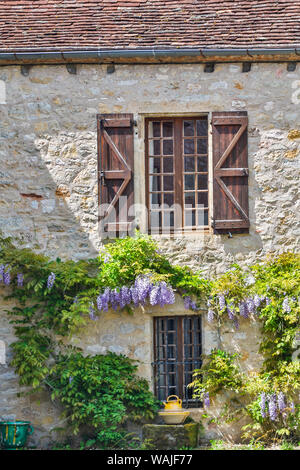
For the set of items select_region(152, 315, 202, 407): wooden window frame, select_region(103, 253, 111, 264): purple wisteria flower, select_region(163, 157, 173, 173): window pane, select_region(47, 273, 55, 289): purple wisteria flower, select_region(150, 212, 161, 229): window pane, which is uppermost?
select_region(163, 157, 173, 173): window pane

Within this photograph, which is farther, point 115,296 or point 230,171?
point 230,171

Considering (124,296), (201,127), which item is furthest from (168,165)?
(124,296)

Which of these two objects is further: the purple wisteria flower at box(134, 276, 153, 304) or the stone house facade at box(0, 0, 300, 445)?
the stone house facade at box(0, 0, 300, 445)

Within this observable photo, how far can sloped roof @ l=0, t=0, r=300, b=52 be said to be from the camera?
1020cm

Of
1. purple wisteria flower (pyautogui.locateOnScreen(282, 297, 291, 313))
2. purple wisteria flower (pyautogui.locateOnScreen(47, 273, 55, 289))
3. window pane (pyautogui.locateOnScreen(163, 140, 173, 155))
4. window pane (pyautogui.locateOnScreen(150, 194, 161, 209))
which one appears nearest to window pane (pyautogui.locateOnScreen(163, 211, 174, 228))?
window pane (pyautogui.locateOnScreen(150, 194, 161, 209))

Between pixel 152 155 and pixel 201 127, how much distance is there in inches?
26.6

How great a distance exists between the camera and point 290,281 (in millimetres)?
9688

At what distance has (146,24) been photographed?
10578 millimetres

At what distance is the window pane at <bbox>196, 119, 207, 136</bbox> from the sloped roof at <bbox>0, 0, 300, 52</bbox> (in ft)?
2.94

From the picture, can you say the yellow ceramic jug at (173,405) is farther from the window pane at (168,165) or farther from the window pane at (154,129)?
the window pane at (154,129)

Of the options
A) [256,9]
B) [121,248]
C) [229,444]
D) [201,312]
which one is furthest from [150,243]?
[256,9]

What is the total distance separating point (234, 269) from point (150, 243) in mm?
1035

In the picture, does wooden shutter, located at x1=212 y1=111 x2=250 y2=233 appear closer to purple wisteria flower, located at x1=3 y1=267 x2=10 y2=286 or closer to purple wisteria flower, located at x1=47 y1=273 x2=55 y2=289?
purple wisteria flower, located at x1=47 y1=273 x2=55 y2=289

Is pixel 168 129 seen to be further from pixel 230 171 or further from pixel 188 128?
pixel 230 171
